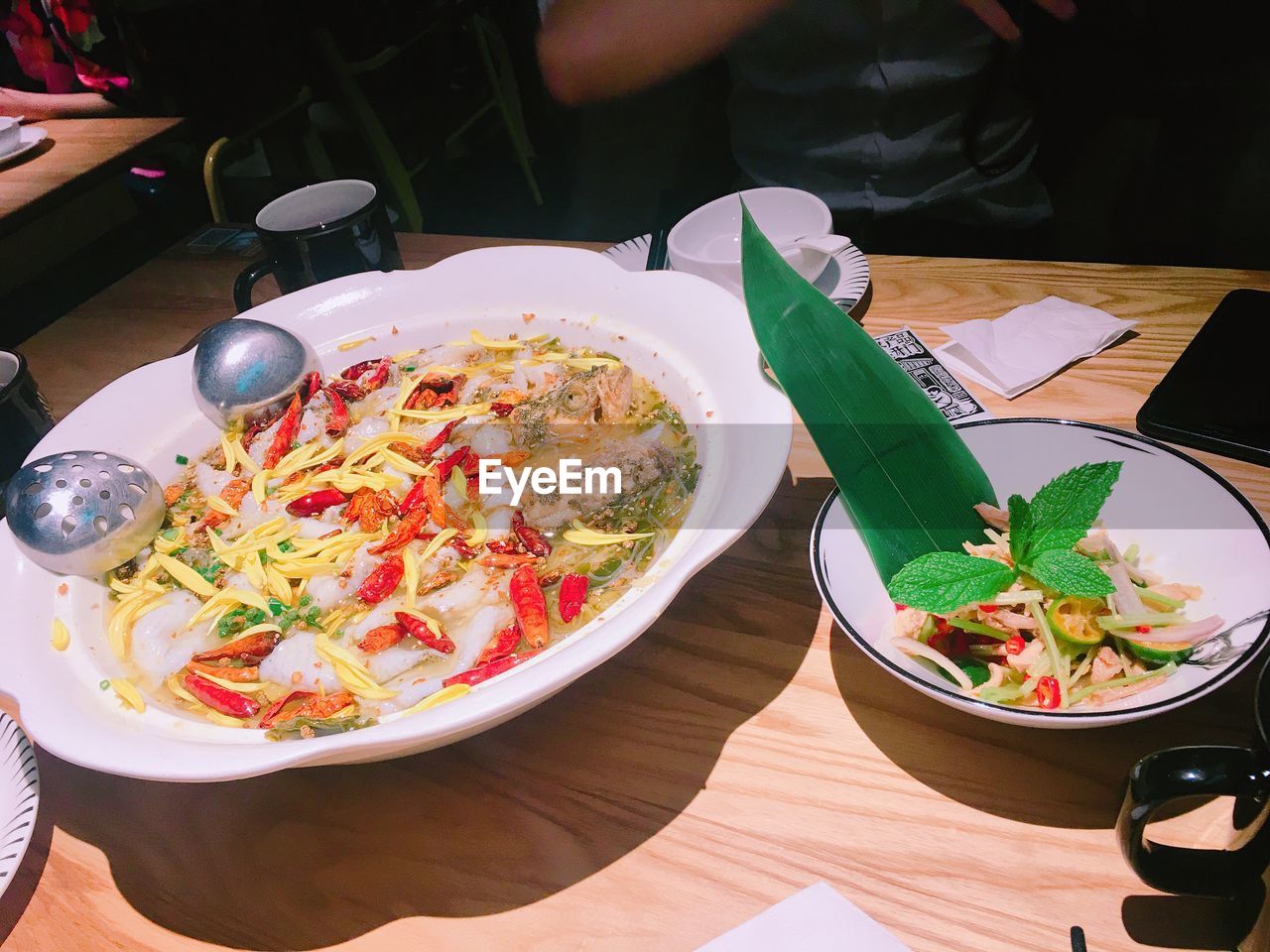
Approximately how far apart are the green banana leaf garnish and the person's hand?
1.28m

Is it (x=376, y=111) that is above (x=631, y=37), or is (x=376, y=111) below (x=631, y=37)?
below

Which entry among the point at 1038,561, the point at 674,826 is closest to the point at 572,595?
the point at 674,826

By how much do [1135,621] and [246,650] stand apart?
90 cm

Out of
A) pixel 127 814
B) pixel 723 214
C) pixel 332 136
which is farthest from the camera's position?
pixel 332 136

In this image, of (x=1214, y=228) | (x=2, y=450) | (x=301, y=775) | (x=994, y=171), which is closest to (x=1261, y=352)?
(x=994, y=171)

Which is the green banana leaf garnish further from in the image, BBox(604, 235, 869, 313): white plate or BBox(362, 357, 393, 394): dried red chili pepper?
BBox(362, 357, 393, 394): dried red chili pepper

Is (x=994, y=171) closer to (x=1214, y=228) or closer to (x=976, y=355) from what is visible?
(x=1214, y=228)

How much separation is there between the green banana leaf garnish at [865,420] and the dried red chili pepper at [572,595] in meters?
0.30

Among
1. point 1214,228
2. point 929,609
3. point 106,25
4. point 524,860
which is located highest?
point 106,25

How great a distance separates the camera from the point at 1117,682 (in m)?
0.71

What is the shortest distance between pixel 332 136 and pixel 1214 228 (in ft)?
10.6

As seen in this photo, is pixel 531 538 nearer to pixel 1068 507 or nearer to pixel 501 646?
pixel 501 646

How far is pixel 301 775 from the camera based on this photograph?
2.85 ft

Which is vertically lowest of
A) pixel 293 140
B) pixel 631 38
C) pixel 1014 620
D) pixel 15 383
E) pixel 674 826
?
pixel 674 826
